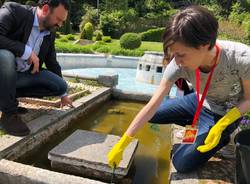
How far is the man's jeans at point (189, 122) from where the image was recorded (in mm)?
2506

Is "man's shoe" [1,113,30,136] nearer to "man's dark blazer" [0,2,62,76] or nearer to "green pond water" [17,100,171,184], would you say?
"green pond water" [17,100,171,184]

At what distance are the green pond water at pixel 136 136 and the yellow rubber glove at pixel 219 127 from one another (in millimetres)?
637

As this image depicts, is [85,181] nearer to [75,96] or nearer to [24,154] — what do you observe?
[24,154]

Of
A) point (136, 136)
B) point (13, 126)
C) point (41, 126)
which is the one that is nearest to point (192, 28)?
point (13, 126)

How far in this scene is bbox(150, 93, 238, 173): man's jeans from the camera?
8.22 feet

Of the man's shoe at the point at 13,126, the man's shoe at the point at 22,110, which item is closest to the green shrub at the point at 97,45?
the man's shoe at the point at 22,110

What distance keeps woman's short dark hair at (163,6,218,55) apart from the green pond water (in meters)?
1.29

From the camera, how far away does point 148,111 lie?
2393 mm

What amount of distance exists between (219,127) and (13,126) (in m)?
1.63

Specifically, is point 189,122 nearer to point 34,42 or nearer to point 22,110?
point 34,42

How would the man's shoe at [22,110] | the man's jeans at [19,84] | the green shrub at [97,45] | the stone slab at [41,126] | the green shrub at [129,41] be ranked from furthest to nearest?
1. the green shrub at [129,41]
2. the green shrub at [97,45]
3. the man's shoe at [22,110]
4. the man's jeans at [19,84]
5. the stone slab at [41,126]

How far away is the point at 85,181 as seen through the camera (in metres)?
2.09

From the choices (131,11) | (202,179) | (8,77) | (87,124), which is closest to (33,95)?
(8,77)

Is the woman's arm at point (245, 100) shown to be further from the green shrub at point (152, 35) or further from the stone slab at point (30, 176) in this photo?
the green shrub at point (152, 35)
